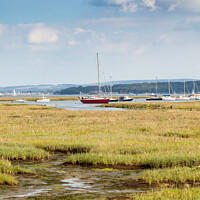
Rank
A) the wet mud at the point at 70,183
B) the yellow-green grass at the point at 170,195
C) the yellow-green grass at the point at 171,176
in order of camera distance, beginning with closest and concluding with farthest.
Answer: the yellow-green grass at the point at 170,195
the wet mud at the point at 70,183
the yellow-green grass at the point at 171,176

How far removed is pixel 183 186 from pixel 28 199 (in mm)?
4895

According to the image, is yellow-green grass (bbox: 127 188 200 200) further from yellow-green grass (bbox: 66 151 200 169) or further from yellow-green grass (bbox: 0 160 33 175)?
yellow-green grass (bbox: 0 160 33 175)

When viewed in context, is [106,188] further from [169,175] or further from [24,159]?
[24,159]

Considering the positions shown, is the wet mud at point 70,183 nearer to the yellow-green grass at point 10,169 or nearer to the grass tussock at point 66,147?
the yellow-green grass at point 10,169

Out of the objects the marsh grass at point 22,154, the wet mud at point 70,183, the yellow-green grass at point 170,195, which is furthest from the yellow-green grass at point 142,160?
the yellow-green grass at point 170,195

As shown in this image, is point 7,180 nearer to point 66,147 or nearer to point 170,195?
point 170,195

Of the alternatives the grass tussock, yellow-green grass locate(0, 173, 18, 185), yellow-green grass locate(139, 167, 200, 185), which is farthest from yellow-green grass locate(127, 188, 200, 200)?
the grass tussock

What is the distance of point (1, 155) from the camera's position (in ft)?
57.7

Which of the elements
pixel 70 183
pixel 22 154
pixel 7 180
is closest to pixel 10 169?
pixel 7 180

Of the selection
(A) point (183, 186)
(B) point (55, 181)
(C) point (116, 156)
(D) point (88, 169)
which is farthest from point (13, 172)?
(A) point (183, 186)

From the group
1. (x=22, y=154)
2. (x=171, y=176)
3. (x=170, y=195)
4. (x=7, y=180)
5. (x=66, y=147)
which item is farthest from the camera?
(x=66, y=147)

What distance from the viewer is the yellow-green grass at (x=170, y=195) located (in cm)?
1001

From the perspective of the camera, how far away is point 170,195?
10.3 metres

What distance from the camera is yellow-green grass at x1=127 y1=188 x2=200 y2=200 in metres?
10.0
